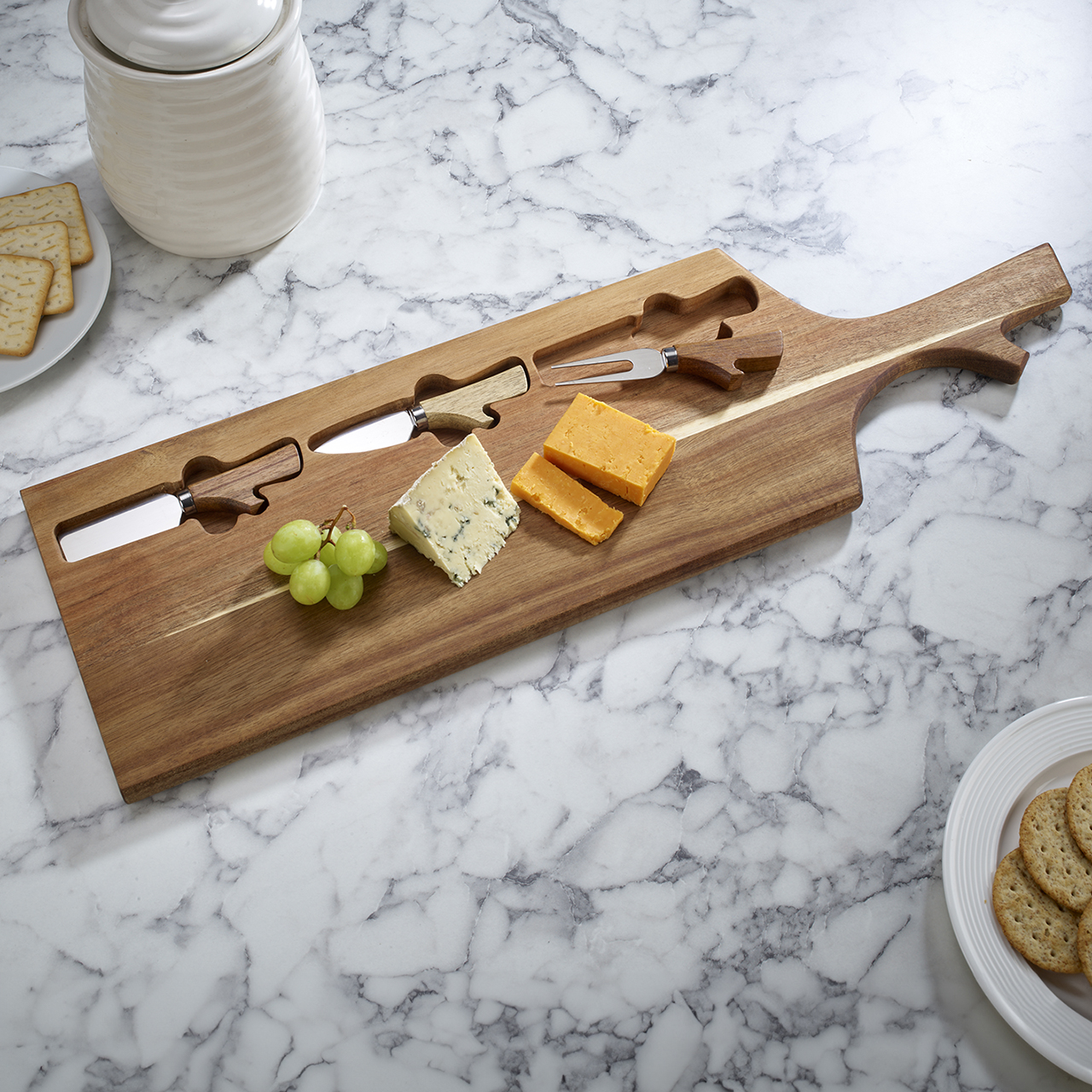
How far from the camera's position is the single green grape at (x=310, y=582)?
1204 mm

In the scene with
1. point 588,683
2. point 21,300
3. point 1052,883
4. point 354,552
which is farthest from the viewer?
point 21,300

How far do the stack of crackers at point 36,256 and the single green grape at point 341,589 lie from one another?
634 mm

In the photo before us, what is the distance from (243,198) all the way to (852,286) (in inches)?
40.9

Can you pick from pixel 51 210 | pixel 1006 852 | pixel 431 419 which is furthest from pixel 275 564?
pixel 1006 852

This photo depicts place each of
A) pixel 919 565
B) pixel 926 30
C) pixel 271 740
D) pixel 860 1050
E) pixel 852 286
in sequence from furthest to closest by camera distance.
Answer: pixel 926 30 < pixel 852 286 < pixel 919 565 < pixel 271 740 < pixel 860 1050

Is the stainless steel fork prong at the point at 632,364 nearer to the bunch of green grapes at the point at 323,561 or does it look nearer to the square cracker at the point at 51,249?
the bunch of green grapes at the point at 323,561

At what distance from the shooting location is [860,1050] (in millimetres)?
1114

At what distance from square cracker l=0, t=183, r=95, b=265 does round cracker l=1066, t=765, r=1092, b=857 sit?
1.61 m

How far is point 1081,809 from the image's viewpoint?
1100 mm

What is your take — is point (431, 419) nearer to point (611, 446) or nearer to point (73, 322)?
point (611, 446)

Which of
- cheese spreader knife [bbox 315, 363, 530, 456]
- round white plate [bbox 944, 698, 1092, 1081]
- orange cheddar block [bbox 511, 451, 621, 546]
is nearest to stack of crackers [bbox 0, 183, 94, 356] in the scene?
cheese spreader knife [bbox 315, 363, 530, 456]

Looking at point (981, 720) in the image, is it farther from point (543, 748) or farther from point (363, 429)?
point (363, 429)

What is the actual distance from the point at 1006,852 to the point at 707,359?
2.58 ft

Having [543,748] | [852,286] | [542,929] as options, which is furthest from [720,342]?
[542,929]
